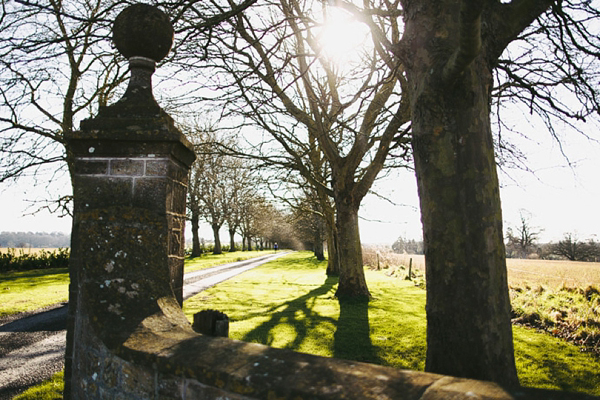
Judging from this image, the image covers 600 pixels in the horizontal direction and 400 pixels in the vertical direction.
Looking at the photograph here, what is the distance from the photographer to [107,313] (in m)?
2.06

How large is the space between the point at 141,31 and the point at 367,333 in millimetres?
6018

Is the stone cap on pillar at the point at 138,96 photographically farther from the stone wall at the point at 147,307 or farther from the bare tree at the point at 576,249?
the bare tree at the point at 576,249

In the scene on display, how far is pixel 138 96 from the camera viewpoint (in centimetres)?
258

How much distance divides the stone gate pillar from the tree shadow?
11.3 feet

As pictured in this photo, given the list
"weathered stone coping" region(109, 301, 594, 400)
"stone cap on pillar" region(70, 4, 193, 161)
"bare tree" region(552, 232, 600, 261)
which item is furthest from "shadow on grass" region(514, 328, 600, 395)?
"bare tree" region(552, 232, 600, 261)

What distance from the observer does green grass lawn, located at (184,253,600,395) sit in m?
4.74

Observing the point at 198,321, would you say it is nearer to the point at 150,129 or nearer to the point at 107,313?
the point at 107,313

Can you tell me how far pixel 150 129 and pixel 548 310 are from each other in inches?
354

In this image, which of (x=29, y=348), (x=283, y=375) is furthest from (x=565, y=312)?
(x=29, y=348)

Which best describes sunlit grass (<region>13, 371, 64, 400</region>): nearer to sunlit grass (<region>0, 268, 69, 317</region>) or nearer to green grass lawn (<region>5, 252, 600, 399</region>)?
green grass lawn (<region>5, 252, 600, 399</region>)

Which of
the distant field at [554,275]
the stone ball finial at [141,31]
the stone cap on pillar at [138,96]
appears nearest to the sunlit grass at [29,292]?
the stone cap on pillar at [138,96]

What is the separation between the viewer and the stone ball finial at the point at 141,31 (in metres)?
2.51

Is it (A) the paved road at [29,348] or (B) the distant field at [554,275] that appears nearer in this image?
(A) the paved road at [29,348]

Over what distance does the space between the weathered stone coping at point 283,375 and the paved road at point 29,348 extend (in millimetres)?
3713
